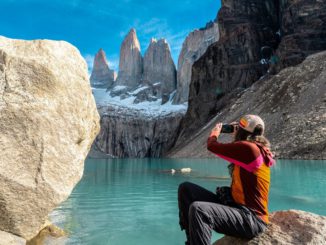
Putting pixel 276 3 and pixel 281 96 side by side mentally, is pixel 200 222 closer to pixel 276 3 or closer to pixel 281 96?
pixel 281 96

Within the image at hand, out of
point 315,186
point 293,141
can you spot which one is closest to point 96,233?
point 315,186

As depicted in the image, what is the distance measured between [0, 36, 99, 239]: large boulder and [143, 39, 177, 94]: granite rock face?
17295 centimetres

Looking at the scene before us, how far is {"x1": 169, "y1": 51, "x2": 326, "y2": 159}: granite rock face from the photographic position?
1980 inches

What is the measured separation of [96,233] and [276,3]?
11862 cm

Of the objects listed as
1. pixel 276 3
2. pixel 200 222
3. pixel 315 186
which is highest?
pixel 276 3

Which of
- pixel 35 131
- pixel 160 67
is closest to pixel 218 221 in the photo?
pixel 35 131

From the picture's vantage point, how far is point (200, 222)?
469 centimetres

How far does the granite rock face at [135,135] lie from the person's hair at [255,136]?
14059 centimetres

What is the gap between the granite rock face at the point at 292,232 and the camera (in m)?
5.10

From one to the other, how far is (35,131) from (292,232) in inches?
197

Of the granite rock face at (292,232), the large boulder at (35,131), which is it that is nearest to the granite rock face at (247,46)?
the large boulder at (35,131)

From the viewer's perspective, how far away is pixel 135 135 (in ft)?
501

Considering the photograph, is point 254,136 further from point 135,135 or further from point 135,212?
point 135,135

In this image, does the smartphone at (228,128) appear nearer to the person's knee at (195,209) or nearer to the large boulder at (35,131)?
the person's knee at (195,209)
